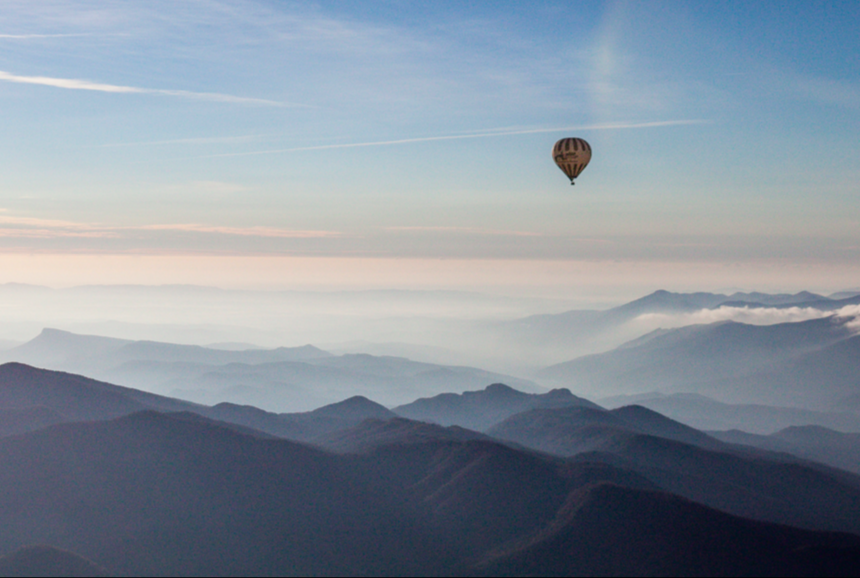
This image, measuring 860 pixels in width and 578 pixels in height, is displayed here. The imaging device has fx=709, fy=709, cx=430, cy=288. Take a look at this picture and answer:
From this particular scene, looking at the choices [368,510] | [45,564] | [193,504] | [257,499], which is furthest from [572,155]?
[45,564]

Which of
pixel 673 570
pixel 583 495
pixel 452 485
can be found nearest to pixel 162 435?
pixel 452 485

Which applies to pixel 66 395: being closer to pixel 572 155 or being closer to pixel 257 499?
pixel 257 499

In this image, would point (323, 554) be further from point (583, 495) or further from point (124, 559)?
point (583, 495)

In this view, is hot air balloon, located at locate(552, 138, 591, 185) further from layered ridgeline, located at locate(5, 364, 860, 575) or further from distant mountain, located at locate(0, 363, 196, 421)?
distant mountain, located at locate(0, 363, 196, 421)

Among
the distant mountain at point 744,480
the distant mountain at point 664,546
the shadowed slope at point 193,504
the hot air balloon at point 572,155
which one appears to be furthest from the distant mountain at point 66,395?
the hot air balloon at point 572,155

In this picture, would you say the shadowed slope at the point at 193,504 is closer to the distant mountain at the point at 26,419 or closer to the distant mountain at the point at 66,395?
the distant mountain at the point at 26,419
